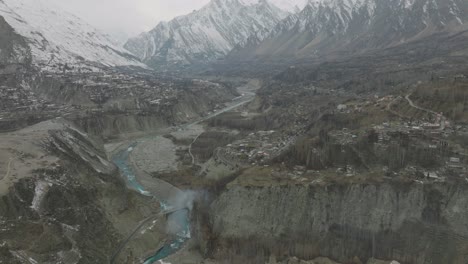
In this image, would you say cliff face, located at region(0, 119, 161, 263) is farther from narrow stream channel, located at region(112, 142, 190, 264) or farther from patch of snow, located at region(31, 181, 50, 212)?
narrow stream channel, located at region(112, 142, 190, 264)

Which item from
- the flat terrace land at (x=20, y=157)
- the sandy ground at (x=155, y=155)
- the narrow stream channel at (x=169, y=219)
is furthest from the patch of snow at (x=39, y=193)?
the sandy ground at (x=155, y=155)

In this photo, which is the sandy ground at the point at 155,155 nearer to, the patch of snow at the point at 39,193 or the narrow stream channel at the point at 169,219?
the narrow stream channel at the point at 169,219

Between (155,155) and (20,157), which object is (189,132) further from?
(20,157)

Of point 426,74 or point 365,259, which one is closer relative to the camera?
point 365,259

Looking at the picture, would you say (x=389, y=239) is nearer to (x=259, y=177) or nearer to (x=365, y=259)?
(x=365, y=259)

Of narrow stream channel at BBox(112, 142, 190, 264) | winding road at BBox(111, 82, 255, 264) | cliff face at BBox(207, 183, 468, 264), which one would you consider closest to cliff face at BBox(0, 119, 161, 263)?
winding road at BBox(111, 82, 255, 264)

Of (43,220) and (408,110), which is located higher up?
(408,110)

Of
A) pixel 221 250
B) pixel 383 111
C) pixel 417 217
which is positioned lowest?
pixel 221 250

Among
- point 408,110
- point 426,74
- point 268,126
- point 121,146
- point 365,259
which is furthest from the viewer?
point 426,74

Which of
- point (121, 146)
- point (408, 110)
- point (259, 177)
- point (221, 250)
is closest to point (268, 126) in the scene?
point (121, 146)
